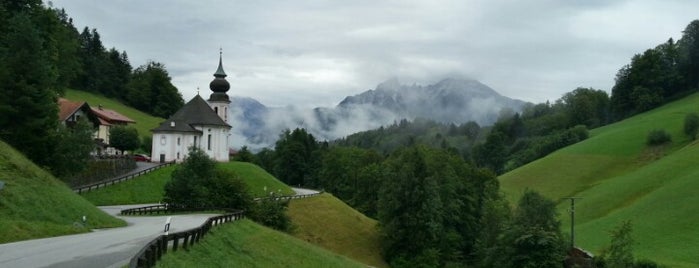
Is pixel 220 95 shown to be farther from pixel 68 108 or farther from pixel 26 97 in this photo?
pixel 26 97

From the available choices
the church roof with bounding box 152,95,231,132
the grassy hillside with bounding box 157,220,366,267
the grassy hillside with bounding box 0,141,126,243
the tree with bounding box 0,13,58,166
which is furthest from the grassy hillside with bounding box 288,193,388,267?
the grassy hillside with bounding box 0,141,126,243

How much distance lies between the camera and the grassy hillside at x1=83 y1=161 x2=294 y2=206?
59.8 m

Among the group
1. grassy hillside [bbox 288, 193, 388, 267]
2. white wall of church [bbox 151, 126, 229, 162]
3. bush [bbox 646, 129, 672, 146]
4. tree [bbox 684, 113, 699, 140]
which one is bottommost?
grassy hillside [bbox 288, 193, 388, 267]

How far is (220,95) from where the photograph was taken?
93.2 metres

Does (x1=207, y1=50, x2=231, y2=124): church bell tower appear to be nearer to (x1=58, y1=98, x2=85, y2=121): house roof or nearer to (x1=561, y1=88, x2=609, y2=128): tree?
(x1=58, y1=98, x2=85, y2=121): house roof

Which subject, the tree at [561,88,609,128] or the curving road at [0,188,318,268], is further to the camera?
the tree at [561,88,609,128]

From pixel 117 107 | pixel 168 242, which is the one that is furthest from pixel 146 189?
pixel 117 107

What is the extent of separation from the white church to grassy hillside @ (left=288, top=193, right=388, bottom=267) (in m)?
15.0

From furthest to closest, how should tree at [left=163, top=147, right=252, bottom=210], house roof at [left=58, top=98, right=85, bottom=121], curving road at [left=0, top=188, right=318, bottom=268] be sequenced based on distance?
house roof at [left=58, top=98, right=85, bottom=121] → tree at [left=163, top=147, right=252, bottom=210] → curving road at [left=0, top=188, right=318, bottom=268]

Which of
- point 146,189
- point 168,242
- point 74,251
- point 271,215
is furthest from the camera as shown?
Result: point 146,189

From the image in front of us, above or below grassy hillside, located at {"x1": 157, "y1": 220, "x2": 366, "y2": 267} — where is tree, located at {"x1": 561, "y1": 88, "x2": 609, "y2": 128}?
above

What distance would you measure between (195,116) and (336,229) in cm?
2727

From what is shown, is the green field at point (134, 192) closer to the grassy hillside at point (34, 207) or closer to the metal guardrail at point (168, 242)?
the grassy hillside at point (34, 207)

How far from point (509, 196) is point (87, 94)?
271ft
